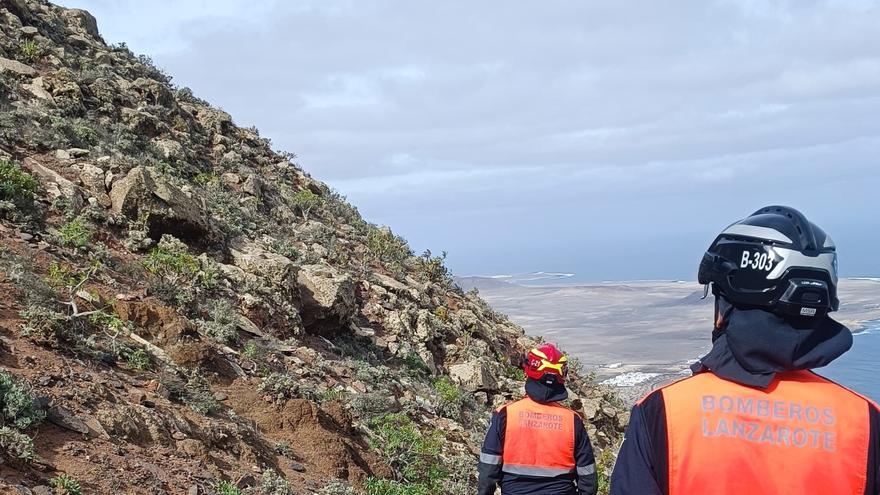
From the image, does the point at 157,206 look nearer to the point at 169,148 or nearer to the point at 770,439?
the point at 169,148

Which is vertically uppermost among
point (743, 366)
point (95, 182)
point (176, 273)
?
point (95, 182)

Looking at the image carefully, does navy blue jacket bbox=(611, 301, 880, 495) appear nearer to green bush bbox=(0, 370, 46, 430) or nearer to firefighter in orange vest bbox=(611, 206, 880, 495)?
firefighter in orange vest bbox=(611, 206, 880, 495)

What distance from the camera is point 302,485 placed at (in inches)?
266

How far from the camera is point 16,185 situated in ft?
30.5

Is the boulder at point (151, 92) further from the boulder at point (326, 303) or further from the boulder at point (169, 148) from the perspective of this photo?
the boulder at point (326, 303)

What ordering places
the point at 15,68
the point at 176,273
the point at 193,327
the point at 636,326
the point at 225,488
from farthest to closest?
the point at 636,326
the point at 15,68
the point at 176,273
the point at 193,327
the point at 225,488

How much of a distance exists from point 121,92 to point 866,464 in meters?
18.5

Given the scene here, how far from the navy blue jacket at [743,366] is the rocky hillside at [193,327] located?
4322 mm

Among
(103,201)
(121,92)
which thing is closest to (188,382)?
(103,201)

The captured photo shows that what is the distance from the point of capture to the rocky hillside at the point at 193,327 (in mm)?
5984

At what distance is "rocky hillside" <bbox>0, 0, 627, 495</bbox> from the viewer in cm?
598

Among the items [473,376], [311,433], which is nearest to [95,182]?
[311,433]

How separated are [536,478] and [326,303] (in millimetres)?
6911

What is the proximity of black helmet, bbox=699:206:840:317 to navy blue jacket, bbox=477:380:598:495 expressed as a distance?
3.30 metres
